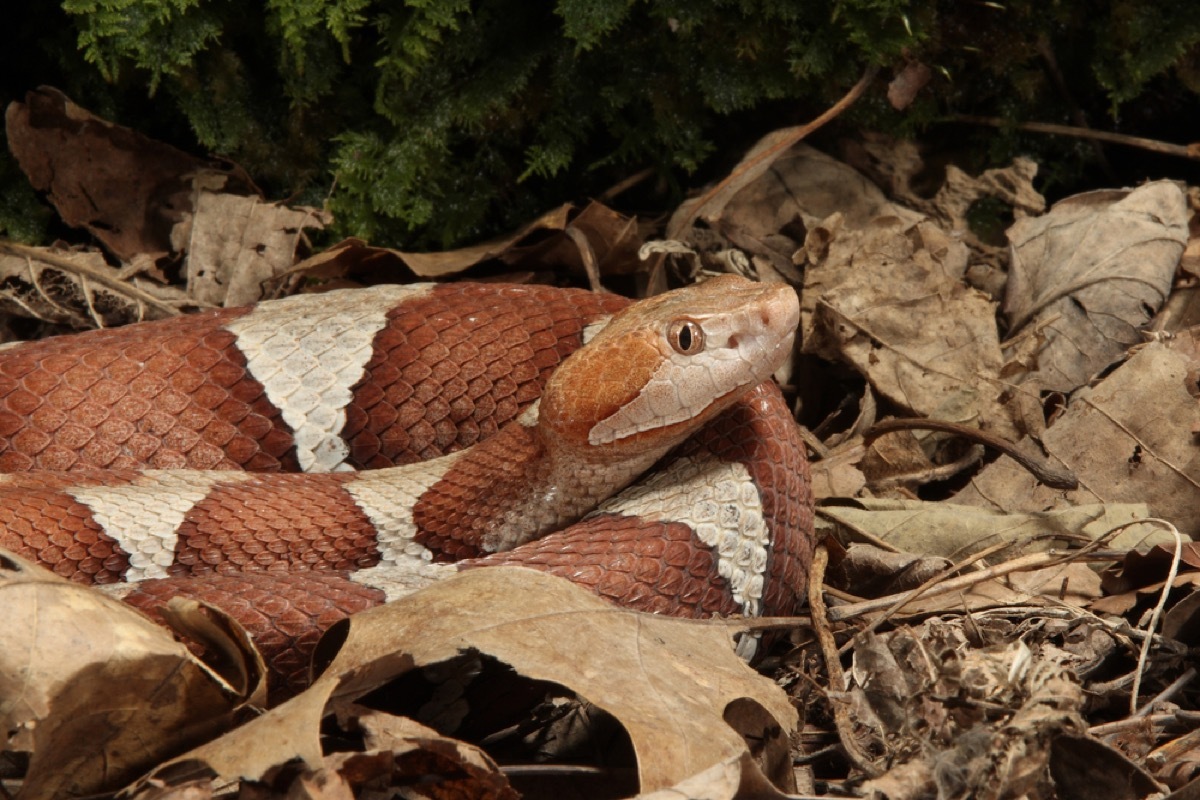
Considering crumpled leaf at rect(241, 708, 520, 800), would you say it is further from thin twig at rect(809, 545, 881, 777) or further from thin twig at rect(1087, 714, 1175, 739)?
thin twig at rect(1087, 714, 1175, 739)

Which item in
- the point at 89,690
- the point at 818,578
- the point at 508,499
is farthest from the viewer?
the point at 508,499

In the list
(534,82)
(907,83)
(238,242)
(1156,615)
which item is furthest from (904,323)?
(238,242)

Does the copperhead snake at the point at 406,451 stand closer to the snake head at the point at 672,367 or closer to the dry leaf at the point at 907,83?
the snake head at the point at 672,367

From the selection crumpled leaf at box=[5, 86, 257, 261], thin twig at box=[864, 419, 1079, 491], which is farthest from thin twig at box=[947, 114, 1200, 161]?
crumpled leaf at box=[5, 86, 257, 261]

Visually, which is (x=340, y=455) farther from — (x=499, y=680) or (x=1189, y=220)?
(x=1189, y=220)

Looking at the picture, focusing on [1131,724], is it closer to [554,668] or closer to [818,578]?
[818,578]

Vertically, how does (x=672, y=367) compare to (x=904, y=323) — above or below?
above

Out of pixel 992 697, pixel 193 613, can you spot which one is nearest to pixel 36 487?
pixel 193 613
